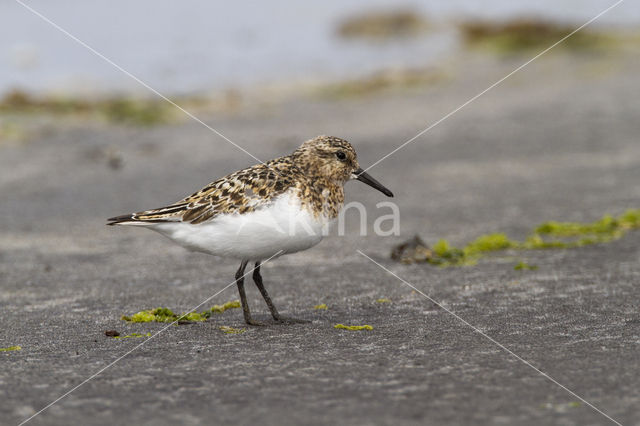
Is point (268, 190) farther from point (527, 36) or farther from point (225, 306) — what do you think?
point (527, 36)

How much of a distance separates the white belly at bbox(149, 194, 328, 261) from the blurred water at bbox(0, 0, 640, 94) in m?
14.3

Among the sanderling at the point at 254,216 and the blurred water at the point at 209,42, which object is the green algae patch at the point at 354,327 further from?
the blurred water at the point at 209,42

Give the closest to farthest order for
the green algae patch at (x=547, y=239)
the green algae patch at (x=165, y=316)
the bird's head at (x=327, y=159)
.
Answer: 1. the green algae patch at (x=165, y=316)
2. the bird's head at (x=327, y=159)
3. the green algae patch at (x=547, y=239)

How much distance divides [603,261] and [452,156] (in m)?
6.08

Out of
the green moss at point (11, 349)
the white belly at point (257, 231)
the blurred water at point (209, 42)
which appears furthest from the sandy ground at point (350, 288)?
the blurred water at point (209, 42)

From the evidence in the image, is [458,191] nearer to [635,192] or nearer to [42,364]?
[635,192]

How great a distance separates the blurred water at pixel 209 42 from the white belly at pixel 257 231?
14.3 m

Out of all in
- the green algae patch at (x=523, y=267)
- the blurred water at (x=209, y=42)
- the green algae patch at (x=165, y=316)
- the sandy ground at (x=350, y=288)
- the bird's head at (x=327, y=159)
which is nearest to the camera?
the sandy ground at (x=350, y=288)

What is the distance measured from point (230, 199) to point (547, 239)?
4443 millimetres

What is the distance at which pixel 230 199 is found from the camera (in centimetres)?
634

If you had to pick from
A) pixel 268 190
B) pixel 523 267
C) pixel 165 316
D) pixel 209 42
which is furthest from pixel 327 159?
pixel 209 42

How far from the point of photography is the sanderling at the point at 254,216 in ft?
20.2

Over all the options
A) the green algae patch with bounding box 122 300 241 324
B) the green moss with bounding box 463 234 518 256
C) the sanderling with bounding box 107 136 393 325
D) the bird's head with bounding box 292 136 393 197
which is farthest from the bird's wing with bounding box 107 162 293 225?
the green moss with bounding box 463 234 518 256

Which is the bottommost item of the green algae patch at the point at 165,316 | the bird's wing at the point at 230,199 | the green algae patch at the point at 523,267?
the green algae patch at the point at 165,316
